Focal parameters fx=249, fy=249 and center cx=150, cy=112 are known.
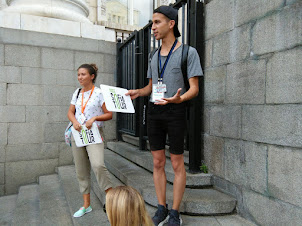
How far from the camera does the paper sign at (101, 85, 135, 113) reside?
8.30 feet

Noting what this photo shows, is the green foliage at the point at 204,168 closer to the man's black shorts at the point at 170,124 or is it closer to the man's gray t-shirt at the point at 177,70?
the man's black shorts at the point at 170,124

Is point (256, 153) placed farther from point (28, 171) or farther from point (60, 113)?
point (28, 171)

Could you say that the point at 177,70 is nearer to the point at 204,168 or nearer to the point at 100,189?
the point at 204,168

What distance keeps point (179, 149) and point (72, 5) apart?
212 inches

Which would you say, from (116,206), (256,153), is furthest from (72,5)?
(116,206)

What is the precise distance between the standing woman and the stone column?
3.45 m

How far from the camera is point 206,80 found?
337 cm

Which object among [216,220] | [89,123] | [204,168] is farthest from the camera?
[204,168]

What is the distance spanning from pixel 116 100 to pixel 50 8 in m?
4.47

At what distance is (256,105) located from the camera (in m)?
2.61

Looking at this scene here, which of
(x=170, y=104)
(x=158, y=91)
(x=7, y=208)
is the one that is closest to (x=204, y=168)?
(x=170, y=104)

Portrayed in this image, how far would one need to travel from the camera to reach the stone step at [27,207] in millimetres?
3748

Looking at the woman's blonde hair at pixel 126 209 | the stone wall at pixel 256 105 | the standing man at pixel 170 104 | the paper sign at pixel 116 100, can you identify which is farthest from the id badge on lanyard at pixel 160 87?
the woman's blonde hair at pixel 126 209

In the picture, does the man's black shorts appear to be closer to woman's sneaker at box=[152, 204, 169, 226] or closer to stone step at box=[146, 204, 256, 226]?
woman's sneaker at box=[152, 204, 169, 226]
